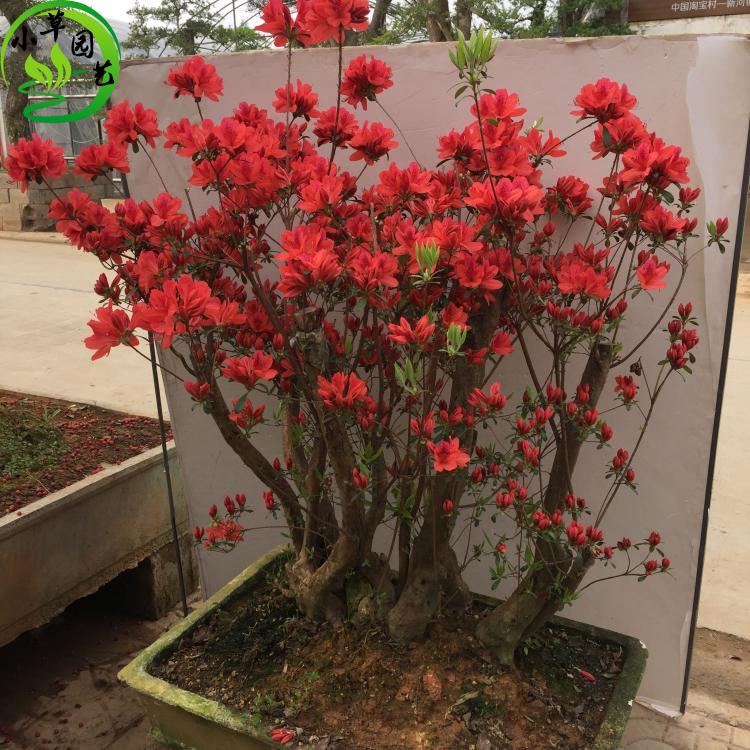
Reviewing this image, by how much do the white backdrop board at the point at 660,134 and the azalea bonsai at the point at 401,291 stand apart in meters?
0.05

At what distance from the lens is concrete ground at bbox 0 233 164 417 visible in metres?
3.70

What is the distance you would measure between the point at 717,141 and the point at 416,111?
0.54m

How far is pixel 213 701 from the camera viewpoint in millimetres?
1340

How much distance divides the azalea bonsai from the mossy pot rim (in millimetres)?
182

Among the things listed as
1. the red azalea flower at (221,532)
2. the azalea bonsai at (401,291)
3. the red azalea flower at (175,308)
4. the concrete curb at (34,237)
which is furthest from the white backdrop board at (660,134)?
the concrete curb at (34,237)

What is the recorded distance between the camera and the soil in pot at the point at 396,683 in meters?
1.28

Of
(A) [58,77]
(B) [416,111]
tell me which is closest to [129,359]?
(B) [416,111]

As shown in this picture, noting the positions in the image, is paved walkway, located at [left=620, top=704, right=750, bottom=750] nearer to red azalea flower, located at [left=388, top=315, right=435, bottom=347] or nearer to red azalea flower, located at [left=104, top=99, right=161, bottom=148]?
red azalea flower, located at [left=388, top=315, right=435, bottom=347]

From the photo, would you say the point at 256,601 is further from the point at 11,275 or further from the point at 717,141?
the point at 11,275

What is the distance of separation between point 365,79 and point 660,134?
1.77 feet

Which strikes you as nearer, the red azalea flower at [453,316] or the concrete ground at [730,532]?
the red azalea flower at [453,316]

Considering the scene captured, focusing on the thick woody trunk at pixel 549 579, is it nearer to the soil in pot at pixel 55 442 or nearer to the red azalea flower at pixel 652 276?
the red azalea flower at pixel 652 276

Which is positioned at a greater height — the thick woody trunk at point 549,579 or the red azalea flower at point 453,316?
the red azalea flower at point 453,316

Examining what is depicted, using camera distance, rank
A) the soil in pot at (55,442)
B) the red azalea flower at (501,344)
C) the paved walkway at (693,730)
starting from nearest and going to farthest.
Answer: the red azalea flower at (501,344), the paved walkway at (693,730), the soil in pot at (55,442)
